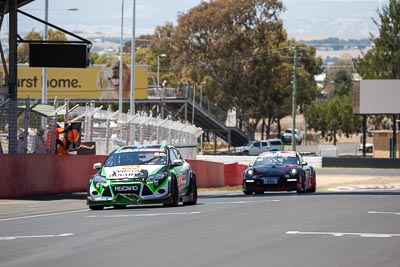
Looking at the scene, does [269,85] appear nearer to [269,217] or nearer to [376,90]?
[376,90]

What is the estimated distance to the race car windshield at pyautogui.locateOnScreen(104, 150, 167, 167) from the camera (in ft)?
74.3

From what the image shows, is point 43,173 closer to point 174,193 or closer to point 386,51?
point 174,193

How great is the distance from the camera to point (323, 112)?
397ft

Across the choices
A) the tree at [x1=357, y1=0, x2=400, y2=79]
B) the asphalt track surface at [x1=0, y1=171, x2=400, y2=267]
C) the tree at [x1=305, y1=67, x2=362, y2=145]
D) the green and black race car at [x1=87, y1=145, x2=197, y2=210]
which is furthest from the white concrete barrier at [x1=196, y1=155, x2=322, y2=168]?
the asphalt track surface at [x1=0, y1=171, x2=400, y2=267]

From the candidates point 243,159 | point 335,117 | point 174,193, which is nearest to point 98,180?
point 174,193

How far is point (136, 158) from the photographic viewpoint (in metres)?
22.9

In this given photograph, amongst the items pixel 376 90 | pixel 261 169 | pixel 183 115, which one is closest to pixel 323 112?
pixel 183 115

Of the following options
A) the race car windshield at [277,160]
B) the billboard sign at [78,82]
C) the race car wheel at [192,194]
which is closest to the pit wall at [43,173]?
the race car windshield at [277,160]

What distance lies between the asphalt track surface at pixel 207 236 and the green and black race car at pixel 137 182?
10.7 inches

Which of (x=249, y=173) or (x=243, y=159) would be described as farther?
(x=243, y=159)

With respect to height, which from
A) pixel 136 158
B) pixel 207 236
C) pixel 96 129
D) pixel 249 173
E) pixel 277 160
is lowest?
pixel 207 236

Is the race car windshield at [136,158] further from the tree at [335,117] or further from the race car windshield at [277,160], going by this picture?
the tree at [335,117]

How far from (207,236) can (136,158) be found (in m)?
8.32

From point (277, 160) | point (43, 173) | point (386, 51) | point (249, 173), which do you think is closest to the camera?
point (43, 173)
